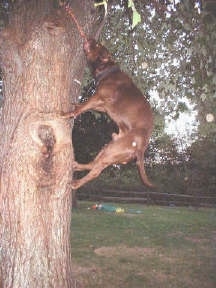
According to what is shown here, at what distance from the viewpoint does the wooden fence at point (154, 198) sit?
21250 mm

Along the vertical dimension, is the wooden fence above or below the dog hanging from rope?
below

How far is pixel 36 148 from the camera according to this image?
11.9ft

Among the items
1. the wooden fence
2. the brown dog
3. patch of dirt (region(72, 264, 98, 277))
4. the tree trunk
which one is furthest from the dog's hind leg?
the wooden fence

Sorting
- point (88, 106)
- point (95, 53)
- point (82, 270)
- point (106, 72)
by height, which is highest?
point (95, 53)

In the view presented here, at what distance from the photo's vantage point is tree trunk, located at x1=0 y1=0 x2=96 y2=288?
361cm

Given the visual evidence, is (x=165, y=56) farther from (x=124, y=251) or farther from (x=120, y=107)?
(x=124, y=251)

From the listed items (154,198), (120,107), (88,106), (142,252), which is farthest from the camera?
(154,198)

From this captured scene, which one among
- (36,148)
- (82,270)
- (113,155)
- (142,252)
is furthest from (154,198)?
(36,148)

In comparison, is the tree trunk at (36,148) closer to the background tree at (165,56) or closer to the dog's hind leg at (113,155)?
the dog's hind leg at (113,155)

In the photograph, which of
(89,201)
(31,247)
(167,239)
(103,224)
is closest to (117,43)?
(31,247)

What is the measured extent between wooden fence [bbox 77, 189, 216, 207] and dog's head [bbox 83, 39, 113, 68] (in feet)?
56.9

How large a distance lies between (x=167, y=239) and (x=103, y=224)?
2.58 metres

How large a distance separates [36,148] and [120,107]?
1.06 m

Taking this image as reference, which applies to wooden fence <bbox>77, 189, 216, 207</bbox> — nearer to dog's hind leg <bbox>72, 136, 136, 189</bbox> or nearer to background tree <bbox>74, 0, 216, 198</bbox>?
background tree <bbox>74, 0, 216, 198</bbox>
